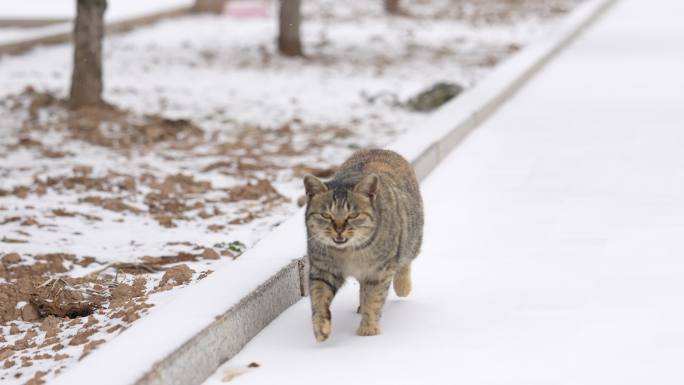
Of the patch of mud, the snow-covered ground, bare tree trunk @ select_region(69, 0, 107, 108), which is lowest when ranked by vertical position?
the patch of mud

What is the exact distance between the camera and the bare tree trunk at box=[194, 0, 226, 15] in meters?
27.4

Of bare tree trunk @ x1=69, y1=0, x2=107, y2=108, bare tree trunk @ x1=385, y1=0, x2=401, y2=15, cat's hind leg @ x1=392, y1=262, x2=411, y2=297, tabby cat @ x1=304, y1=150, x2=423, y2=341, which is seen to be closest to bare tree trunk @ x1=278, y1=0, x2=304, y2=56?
bare tree trunk @ x1=69, y1=0, x2=107, y2=108

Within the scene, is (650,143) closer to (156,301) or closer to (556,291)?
(556,291)

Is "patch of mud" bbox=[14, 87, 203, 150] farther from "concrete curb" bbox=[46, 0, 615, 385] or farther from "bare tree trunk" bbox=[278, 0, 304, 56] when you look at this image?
"bare tree trunk" bbox=[278, 0, 304, 56]

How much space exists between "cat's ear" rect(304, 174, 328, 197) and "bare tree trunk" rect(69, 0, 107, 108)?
889cm

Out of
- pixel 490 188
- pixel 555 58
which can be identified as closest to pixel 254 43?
pixel 555 58

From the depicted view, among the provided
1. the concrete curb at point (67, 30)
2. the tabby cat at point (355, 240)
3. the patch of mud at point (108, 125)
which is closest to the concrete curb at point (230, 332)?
the tabby cat at point (355, 240)

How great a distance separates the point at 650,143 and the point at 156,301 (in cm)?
635

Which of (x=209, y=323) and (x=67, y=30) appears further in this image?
(x=67, y=30)

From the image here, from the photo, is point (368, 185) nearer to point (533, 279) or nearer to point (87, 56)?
point (533, 279)

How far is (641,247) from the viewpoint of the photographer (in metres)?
7.82

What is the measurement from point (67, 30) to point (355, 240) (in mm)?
17936

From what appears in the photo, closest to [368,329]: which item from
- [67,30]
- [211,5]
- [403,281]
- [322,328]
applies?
[322,328]

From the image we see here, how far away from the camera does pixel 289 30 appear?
19.6 metres
